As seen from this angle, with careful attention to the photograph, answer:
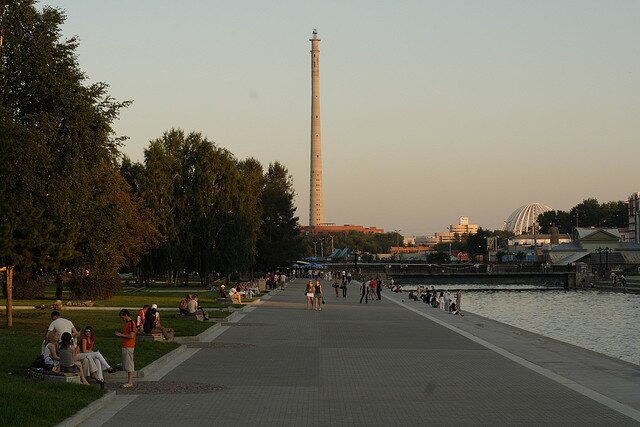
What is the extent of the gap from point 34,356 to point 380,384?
7570mm

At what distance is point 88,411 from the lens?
1408 cm

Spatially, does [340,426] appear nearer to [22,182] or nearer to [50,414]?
[50,414]

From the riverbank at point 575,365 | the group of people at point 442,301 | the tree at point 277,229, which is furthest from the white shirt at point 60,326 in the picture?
the tree at point 277,229

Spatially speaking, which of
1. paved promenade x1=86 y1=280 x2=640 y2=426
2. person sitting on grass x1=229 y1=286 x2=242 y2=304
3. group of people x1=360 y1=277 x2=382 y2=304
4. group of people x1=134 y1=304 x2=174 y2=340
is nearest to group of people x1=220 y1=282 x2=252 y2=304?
person sitting on grass x1=229 y1=286 x2=242 y2=304

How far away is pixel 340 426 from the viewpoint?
1374 centimetres

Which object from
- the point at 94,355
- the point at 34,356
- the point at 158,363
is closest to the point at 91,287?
the point at 34,356

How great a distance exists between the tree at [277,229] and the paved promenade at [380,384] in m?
67.2

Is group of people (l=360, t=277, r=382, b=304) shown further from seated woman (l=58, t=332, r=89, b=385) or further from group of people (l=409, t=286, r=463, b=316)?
seated woman (l=58, t=332, r=89, b=385)

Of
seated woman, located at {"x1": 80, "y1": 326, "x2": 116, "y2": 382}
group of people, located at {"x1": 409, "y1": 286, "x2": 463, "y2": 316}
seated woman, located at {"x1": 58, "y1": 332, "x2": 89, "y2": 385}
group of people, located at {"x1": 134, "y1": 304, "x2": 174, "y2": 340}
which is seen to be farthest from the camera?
group of people, located at {"x1": 409, "y1": 286, "x2": 463, "y2": 316}

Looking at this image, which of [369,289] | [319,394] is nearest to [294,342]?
[319,394]

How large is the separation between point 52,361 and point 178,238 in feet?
180

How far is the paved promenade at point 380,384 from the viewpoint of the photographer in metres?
14.6

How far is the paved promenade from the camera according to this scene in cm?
1461

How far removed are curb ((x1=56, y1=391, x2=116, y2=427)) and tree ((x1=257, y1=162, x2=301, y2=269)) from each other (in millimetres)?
81886
